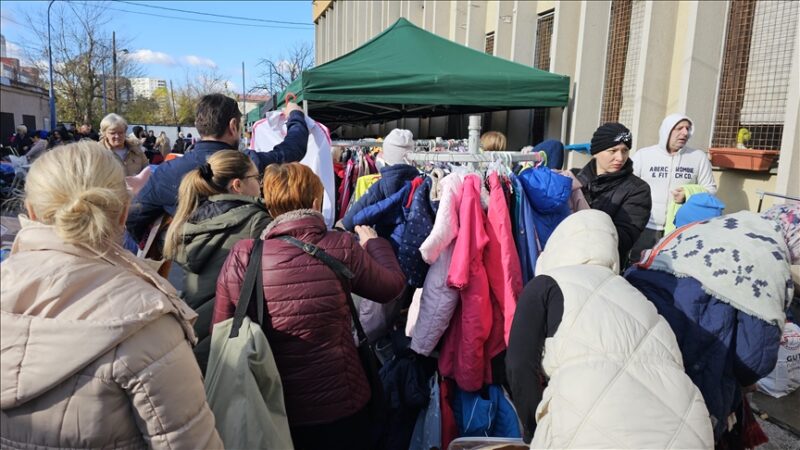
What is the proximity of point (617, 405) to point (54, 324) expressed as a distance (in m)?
1.42

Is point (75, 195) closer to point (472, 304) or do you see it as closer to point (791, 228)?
point (472, 304)

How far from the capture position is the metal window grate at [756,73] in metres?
5.17

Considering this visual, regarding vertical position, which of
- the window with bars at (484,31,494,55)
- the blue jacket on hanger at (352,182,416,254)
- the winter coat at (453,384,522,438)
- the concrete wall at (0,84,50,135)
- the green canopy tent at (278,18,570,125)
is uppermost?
the window with bars at (484,31,494,55)

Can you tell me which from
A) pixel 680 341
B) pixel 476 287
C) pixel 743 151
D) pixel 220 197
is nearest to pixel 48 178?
pixel 220 197

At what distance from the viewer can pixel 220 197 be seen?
7.38ft

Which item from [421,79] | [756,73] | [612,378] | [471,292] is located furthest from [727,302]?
[421,79]

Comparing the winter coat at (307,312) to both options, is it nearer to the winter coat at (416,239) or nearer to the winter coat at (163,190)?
the winter coat at (416,239)

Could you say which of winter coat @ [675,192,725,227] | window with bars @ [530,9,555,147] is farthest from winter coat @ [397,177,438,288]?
window with bars @ [530,9,555,147]

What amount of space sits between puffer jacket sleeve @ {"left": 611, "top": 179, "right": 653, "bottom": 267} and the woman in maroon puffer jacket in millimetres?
1899

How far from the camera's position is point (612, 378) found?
1.38 m

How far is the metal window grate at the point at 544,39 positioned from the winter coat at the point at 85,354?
9963 millimetres

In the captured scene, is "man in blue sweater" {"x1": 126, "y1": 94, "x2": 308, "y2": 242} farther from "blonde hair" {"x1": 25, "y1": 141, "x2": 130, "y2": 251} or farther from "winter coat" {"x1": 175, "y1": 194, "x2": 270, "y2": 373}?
"blonde hair" {"x1": 25, "y1": 141, "x2": 130, "y2": 251}

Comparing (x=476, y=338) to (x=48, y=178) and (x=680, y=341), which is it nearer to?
(x=680, y=341)

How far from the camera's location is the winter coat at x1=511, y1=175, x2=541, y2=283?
2.65 metres
